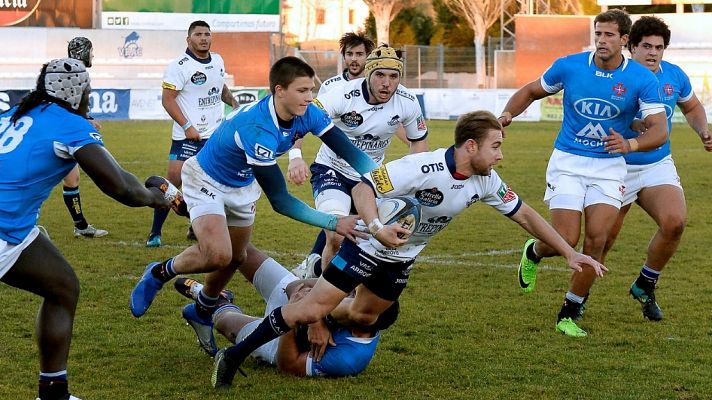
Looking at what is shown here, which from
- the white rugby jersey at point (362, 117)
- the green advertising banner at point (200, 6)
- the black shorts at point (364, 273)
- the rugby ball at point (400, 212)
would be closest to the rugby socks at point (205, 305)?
the black shorts at point (364, 273)

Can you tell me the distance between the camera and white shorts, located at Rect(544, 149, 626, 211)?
7844 mm

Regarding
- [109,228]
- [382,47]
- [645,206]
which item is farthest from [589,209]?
[109,228]

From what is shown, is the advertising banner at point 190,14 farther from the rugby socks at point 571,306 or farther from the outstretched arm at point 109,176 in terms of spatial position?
the outstretched arm at point 109,176

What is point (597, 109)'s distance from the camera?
25.7 feet

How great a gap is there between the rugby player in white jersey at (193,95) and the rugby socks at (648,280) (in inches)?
207

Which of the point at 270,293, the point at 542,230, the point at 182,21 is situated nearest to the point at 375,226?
the point at 542,230

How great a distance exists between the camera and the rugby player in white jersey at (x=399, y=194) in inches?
238

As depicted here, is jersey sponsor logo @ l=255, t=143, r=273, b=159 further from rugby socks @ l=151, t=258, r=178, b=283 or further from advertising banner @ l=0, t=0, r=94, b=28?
advertising banner @ l=0, t=0, r=94, b=28

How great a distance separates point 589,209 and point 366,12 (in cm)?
8126

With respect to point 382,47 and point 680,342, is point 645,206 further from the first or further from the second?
point 382,47

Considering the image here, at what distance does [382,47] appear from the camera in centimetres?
841

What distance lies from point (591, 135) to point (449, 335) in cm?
184

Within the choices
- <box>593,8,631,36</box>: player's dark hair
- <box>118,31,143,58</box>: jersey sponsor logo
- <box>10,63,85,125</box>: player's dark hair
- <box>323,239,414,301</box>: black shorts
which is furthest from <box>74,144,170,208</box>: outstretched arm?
<box>118,31,143,58</box>: jersey sponsor logo

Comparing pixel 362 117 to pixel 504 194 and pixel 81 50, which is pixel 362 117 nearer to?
pixel 504 194
